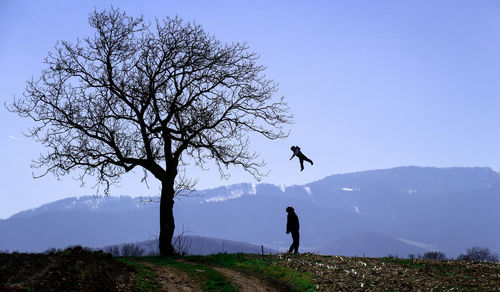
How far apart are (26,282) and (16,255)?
16.9 feet

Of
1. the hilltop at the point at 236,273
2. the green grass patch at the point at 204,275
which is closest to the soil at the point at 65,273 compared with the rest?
the hilltop at the point at 236,273

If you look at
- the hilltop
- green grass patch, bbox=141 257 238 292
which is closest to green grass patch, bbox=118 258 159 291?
the hilltop

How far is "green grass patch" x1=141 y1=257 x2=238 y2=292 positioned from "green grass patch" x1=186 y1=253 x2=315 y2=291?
5.28ft

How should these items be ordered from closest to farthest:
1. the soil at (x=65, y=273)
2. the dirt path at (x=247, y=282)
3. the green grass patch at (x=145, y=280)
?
the soil at (x=65, y=273)
the green grass patch at (x=145, y=280)
the dirt path at (x=247, y=282)

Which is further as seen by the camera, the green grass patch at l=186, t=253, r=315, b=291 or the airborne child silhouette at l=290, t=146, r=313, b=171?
the airborne child silhouette at l=290, t=146, r=313, b=171

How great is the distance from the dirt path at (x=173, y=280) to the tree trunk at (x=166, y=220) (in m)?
6.71

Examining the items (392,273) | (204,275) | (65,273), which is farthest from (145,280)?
(392,273)

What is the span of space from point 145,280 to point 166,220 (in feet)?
36.1

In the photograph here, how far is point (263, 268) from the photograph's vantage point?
76.7 feet

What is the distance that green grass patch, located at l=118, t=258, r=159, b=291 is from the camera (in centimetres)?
1875

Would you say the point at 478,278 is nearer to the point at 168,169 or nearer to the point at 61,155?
the point at 168,169

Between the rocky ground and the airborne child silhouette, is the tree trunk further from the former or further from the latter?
the airborne child silhouette

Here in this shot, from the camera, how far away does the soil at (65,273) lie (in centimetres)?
1672

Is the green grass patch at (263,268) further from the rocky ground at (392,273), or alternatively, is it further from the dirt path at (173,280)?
the dirt path at (173,280)
